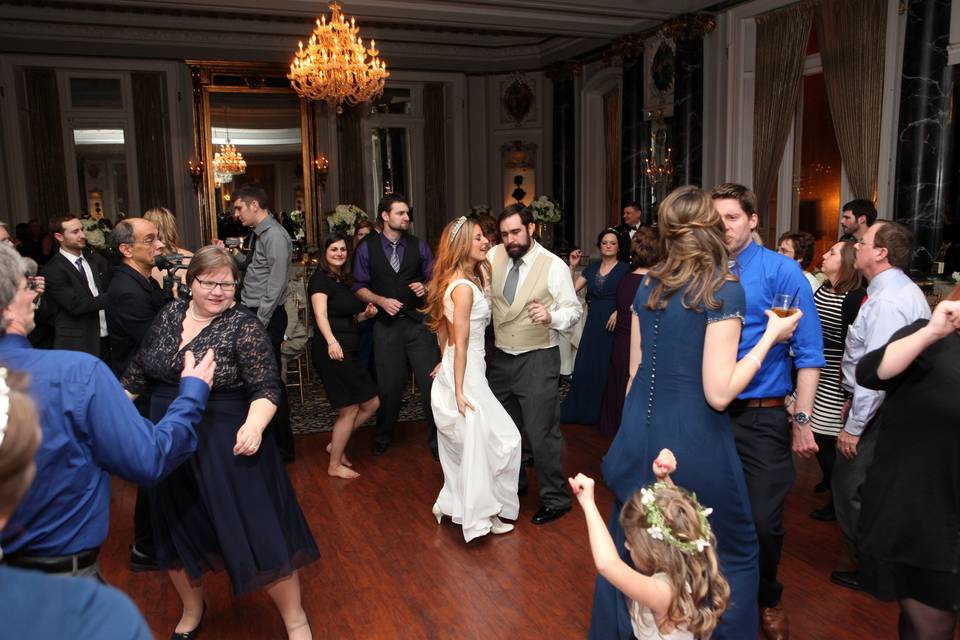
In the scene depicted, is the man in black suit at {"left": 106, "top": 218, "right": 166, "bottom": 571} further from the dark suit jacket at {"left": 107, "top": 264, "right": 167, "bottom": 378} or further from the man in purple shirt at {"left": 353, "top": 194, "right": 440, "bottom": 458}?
the man in purple shirt at {"left": 353, "top": 194, "right": 440, "bottom": 458}

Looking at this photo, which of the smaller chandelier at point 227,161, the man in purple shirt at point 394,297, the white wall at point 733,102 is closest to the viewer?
the man in purple shirt at point 394,297

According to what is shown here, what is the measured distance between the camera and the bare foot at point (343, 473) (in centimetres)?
499

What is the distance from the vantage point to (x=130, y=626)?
936 mm

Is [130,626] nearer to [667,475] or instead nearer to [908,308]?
[667,475]

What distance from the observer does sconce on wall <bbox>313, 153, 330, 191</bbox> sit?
39.1ft

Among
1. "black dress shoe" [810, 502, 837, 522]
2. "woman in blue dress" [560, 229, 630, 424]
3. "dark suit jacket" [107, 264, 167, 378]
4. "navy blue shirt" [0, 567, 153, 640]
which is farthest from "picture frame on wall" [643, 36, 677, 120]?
"navy blue shirt" [0, 567, 153, 640]

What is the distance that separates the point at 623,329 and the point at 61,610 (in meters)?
4.41

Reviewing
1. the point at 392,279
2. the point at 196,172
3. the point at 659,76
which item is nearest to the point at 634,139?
the point at 659,76

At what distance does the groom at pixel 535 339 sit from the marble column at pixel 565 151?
27.2 feet

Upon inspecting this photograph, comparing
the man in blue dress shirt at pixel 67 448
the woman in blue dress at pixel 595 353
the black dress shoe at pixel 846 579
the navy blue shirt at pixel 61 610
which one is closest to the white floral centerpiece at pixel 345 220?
the woman in blue dress at pixel 595 353

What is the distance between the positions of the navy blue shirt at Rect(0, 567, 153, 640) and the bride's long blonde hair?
3096mm

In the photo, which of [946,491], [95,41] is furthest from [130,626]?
[95,41]

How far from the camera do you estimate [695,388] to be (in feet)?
7.75

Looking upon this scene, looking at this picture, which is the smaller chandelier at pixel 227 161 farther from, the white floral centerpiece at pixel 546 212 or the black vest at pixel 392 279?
the black vest at pixel 392 279
